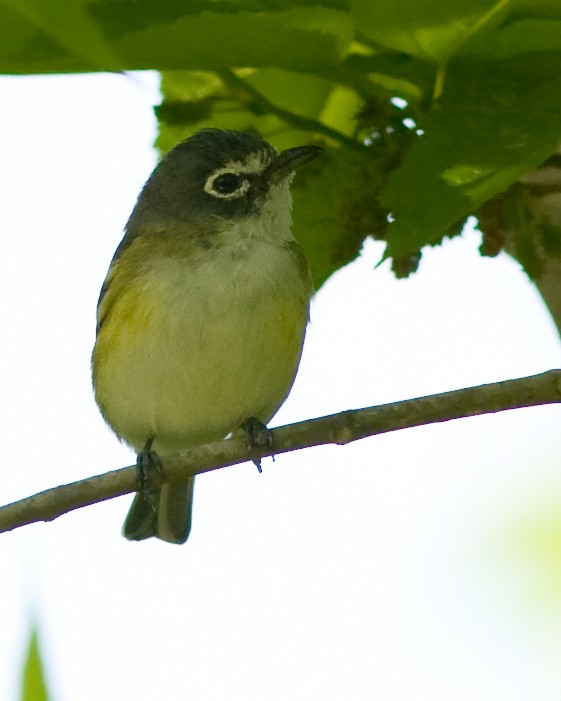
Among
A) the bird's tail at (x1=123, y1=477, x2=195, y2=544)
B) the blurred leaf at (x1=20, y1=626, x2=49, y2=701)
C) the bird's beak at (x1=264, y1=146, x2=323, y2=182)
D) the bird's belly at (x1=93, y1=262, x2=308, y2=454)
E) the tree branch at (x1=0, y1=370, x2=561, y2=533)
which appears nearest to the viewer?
the blurred leaf at (x1=20, y1=626, x2=49, y2=701)

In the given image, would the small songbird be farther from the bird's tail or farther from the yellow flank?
the bird's tail

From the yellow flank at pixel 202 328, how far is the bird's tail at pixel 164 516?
0.90m

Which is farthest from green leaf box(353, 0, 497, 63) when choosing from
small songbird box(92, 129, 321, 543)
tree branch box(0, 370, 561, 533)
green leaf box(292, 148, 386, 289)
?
small songbird box(92, 129, 321, 543)

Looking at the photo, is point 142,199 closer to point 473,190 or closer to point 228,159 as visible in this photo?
point 228,159

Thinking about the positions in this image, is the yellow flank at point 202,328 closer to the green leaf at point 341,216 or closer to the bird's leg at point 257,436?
the bird's leg at point 257,436

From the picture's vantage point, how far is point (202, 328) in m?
4.27

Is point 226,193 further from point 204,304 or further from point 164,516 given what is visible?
point 164,516

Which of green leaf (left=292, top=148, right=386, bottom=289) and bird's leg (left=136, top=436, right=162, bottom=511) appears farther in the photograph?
bird's leg (left=136, top=436, right=162, bottom=511)

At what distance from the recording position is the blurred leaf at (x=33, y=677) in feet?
5.95

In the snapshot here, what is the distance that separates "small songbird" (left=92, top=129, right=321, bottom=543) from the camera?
4309mm

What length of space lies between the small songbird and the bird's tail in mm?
603

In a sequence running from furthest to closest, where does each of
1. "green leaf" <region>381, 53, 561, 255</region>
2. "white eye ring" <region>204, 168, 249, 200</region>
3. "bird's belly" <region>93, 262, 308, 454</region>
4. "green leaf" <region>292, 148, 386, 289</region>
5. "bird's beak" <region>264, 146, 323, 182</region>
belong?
"white eye ring" <region>204, 168, 249, 200</region> < "bird's belly" <region>93, 262, 308, 454</region> < "bird's beak" <region>264, 146, 323, 182</region> < "green leaf" <region>292, 148, 386, 289</region> < "green leaf" <region>381, 53, 561, 255</region>

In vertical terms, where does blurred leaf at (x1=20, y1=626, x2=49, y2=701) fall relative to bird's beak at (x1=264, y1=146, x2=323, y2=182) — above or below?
below

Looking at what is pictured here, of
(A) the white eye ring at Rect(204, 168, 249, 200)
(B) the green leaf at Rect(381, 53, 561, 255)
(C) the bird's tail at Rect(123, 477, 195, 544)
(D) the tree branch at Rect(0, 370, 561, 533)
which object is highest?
(A) the white eye ring at Rect(204, 168, 249, 200)
